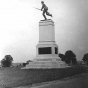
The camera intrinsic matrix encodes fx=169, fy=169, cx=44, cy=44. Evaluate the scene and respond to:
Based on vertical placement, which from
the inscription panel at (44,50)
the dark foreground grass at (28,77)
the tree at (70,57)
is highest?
the tree at (70,57)

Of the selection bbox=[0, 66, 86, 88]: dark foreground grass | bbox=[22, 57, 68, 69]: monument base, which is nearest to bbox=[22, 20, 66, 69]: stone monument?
bbox=[22, 57, 68, 69]: monument base

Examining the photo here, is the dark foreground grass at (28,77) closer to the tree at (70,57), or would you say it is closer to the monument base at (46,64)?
the monument base at (46,64)

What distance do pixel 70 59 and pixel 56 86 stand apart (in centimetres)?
4860

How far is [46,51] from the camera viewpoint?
66.0 ft

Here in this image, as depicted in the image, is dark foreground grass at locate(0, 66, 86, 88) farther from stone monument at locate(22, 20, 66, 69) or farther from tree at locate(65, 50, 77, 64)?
tree at locate(65, 50, 77, 64)

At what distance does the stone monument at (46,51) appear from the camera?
18.7 m

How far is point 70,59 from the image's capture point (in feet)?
185

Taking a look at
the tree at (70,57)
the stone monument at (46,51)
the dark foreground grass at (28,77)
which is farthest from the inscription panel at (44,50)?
the tree at (70,57)

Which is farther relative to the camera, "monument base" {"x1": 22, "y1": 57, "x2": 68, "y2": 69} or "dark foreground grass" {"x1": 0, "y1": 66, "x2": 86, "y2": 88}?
"monument base" {"x1": 22, "y1": 57, "x2": 68, "y2": 69}

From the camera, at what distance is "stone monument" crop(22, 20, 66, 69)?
1866 cm

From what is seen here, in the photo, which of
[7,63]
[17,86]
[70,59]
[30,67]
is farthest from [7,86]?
[7,63]

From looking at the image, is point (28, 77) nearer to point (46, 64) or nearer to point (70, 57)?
point (46, 64)

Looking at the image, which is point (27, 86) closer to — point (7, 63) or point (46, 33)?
point (46, 33)

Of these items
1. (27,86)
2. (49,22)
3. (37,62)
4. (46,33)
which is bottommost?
(27,86)
